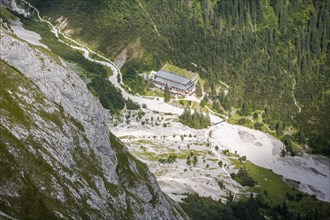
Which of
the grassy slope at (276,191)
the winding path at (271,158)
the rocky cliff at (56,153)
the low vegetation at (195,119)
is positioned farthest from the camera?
the low vegetation at (195,119)

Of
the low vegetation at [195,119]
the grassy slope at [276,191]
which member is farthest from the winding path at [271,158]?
the grassy slope at [276,191]

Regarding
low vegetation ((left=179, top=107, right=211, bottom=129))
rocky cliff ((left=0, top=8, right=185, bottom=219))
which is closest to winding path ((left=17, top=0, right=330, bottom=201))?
low vegetation ((left=179, top=107, right=211, bottom=129))

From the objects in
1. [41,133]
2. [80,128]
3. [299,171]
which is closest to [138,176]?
[80,128]

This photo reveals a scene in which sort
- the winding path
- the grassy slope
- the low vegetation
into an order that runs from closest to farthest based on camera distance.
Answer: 1. the grassy slope
2. the winding path
3. the low vegetation

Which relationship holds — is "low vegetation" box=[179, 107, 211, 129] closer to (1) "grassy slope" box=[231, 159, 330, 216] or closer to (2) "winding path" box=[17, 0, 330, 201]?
(2) "winding path" box=[17, 0, 330, 201]

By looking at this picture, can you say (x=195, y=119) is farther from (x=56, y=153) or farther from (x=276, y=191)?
(x=56, y=153)

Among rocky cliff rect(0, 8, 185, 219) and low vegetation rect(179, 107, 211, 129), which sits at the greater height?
rocky cliff rect(0, 8, 185, 219)

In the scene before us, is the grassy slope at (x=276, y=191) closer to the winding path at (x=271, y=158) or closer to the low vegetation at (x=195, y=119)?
the winding path at (x=271, y=158)

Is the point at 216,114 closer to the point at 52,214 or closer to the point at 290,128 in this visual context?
the point at 290,128

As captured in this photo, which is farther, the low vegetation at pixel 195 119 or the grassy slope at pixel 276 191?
the low vegetation at pixel 195 119
